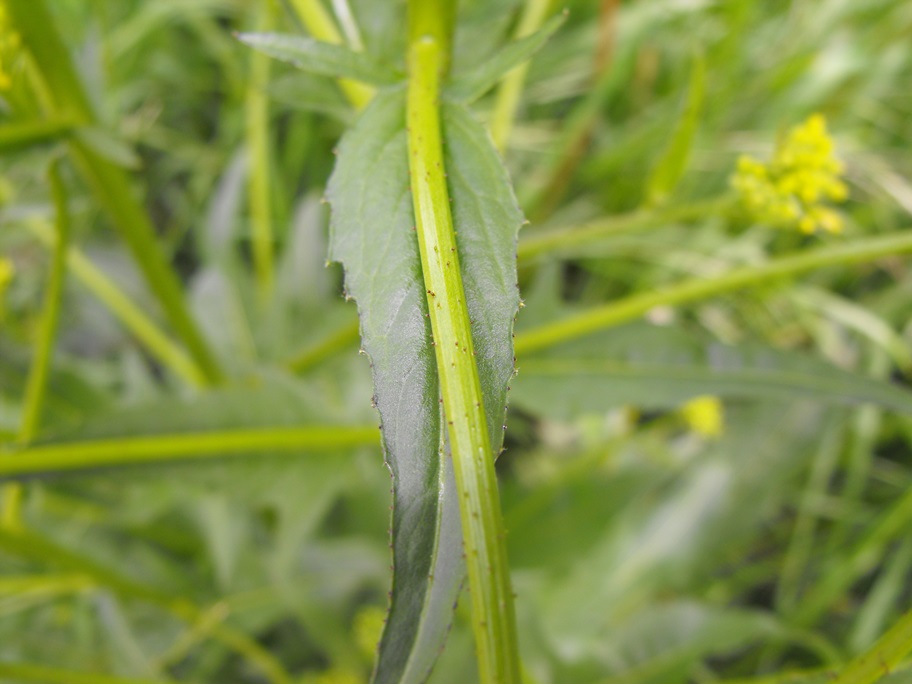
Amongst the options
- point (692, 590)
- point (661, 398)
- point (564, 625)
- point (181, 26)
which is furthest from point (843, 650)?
point (181, 26)

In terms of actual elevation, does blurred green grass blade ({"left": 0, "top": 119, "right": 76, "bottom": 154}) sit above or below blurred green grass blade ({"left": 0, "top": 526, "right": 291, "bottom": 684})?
above

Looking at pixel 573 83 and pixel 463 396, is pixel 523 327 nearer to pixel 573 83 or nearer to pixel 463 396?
Answer: pixel 463 396

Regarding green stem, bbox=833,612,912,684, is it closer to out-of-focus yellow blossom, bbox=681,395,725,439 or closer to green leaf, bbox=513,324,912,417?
green leaf, bbox=513,324,912,417

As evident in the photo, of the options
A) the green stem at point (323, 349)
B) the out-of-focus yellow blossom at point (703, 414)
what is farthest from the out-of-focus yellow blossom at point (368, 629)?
the out-of-focus yellow blossom at point (703, 414)

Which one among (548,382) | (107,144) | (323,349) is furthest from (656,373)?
(107,144)

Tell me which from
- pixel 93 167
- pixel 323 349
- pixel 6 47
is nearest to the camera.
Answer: pixel 6 47

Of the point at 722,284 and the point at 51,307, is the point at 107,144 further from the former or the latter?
the point at 722,284

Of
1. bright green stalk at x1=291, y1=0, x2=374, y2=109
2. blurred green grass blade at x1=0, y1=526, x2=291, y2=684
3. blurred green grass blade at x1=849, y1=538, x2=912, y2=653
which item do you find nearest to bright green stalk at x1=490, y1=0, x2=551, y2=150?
bright green stalk at x1=291, y1=0, x2=374, y2=109
